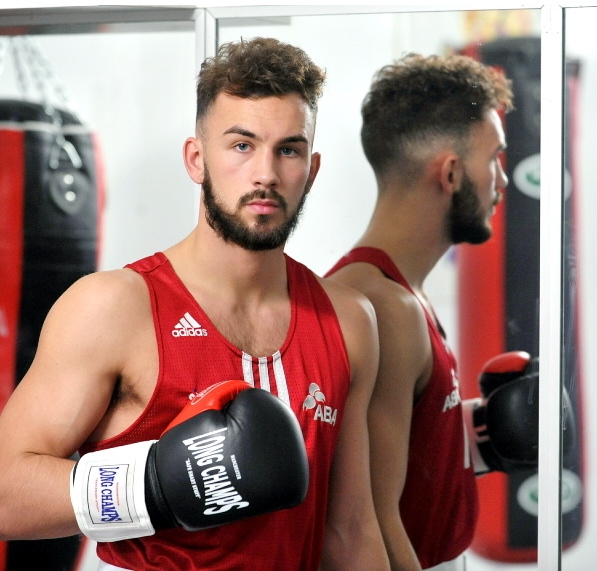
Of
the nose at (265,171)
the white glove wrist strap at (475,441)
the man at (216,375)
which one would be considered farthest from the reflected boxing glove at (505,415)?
the nose at (265,171)

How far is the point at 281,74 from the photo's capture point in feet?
5.93

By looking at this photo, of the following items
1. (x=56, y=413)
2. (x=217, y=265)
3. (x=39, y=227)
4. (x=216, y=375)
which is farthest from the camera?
(x=39, y=227)

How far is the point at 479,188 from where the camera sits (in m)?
2.34

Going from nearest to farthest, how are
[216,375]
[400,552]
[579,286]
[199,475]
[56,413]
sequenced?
1. [199,475]
2. [56,413]
3. [216,375]
4. [400,552]
5. [579,286]

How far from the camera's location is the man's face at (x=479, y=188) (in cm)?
231

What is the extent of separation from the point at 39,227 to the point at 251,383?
0.97 metres

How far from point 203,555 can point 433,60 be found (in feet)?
4.28

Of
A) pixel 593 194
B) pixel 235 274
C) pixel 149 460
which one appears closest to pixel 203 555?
pixel 149 460

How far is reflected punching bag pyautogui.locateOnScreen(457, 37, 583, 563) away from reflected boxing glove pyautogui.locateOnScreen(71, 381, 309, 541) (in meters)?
0.89

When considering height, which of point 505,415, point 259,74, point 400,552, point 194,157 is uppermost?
point 259,74

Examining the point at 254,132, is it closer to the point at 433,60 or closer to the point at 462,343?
the point at 433,60

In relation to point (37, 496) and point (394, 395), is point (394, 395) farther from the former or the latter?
point (37, 496)

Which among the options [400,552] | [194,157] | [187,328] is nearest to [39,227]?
[194,157]

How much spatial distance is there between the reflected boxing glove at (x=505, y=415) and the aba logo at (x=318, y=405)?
2.05 feet
